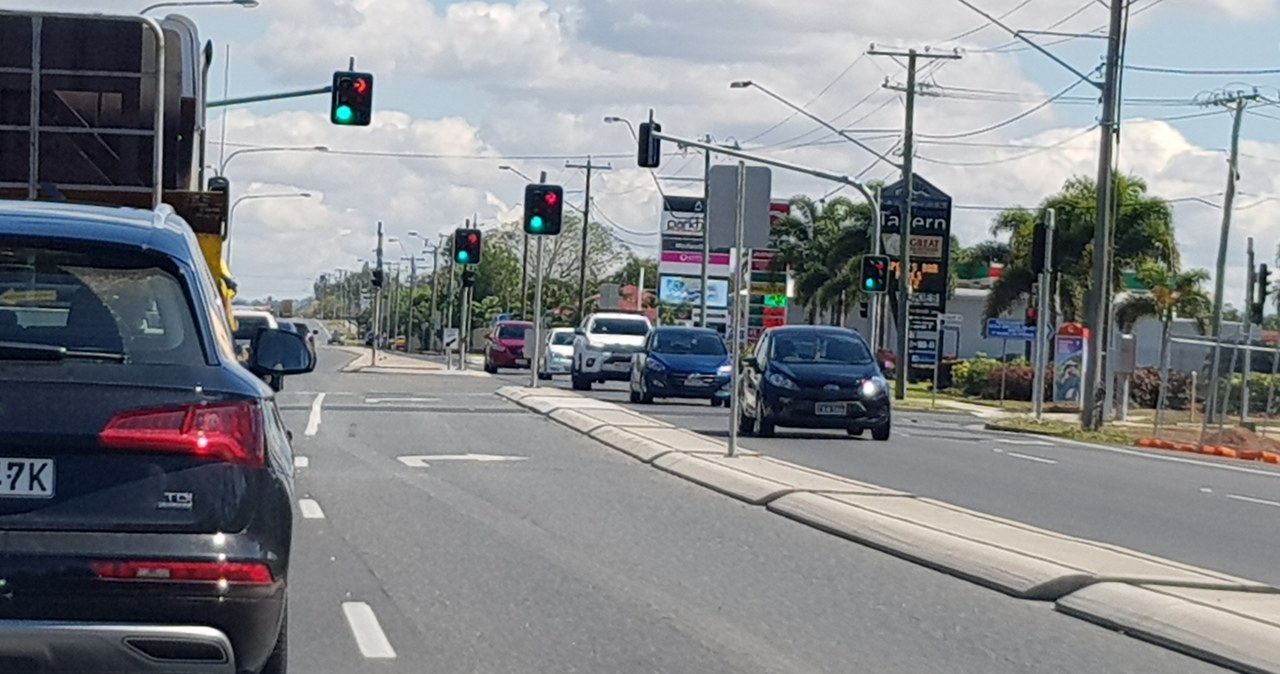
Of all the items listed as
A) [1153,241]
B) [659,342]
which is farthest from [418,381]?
[1153,241]

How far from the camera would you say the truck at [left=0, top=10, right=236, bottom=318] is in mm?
17359

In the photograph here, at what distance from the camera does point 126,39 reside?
700 inches

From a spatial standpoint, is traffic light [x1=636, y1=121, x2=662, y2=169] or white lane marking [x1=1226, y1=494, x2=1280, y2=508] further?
traffic light [x1=636, y1=121, x2=662, y2=169]

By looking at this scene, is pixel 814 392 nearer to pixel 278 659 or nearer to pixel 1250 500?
pixel 1250 500

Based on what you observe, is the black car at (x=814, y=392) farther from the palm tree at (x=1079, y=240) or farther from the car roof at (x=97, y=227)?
the palm tree at (x=1079, y=240)

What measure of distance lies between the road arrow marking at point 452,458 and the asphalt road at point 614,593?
3.32 ft

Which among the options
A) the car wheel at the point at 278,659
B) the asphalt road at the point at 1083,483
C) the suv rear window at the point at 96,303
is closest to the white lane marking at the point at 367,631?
the car wheel at the point at 278,659

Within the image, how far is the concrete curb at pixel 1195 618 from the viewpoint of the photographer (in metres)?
9.12

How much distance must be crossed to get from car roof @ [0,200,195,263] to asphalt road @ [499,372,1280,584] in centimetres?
822

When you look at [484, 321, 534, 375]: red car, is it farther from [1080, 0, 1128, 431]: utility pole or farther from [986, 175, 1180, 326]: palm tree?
[1080, 0, 1128, 431]: utility pole

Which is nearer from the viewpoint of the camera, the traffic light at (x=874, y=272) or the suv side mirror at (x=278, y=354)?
the suv side mirror at (x=278, y=354)

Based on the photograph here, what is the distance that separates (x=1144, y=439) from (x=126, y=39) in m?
21.2

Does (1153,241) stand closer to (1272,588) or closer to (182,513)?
(1272,588)

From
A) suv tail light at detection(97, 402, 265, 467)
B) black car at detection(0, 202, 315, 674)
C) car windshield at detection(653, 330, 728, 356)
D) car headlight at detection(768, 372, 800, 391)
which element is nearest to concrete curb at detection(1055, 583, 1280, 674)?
black car at detection(0, 202, 315, 674)
